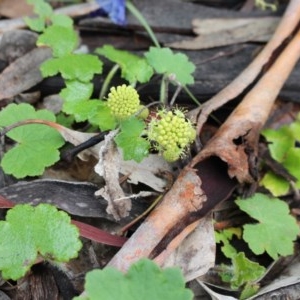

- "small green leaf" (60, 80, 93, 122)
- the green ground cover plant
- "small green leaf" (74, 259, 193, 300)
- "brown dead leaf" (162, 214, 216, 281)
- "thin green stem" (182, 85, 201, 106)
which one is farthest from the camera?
"thin green stem" (182, 85, 201, 106)

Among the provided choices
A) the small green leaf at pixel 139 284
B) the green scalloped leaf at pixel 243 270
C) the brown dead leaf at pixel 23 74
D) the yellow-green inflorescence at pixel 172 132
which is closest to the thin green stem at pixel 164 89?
the yellow-green inflorescence at pixel 172 132

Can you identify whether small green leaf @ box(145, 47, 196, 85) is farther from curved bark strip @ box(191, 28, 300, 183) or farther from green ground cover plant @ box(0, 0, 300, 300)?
curved bark strip @ box(191, 28, 300, 183)

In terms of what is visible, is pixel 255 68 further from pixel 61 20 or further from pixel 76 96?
pixel 61 20

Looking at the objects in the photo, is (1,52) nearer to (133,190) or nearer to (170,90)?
(170,90)

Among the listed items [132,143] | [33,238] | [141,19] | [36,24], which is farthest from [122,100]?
[141,19]

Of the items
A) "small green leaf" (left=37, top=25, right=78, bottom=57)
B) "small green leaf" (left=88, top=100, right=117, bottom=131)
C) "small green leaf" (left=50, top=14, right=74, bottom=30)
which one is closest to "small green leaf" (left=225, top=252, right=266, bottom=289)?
"small green leaf" (left=88, top=100, right=117, bottom=131)

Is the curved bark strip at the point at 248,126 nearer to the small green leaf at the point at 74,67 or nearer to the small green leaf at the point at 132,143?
the small green leaf at the point at 132,143
